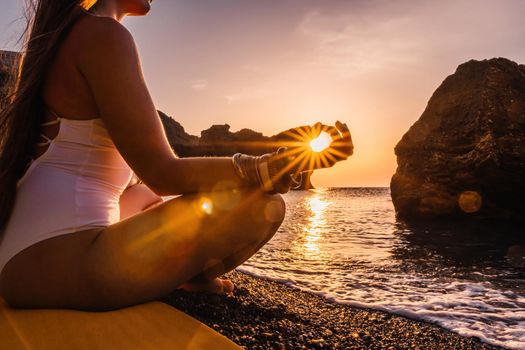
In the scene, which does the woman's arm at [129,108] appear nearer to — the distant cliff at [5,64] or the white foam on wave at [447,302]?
the distant cliff at [5,64]

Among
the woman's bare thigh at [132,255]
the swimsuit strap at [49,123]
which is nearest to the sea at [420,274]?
the woman's bare thigh at [132,255]

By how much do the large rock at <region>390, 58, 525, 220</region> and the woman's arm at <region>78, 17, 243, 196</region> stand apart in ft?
46.4

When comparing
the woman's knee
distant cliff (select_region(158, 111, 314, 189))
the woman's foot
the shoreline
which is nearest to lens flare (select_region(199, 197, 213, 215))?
the woman's knee

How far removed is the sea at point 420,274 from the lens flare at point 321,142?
7.25 feet

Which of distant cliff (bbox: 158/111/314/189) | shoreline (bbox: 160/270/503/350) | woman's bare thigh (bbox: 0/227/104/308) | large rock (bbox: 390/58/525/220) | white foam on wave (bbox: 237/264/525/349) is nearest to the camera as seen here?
woman's bare thigh (bbox: 0/227/104/308)

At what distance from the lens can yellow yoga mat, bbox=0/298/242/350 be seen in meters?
1.52

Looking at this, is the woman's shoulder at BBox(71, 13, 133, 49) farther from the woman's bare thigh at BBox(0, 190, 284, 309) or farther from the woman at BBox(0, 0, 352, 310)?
the woman's bare thigh at BBox(0, 190, 284, 309)

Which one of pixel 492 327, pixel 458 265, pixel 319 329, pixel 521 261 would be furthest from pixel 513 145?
pixel 319 329

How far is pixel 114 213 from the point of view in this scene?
193 cm

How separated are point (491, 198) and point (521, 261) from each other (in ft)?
25.9

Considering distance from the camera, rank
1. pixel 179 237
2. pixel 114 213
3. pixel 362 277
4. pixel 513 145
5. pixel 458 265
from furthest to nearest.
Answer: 1. pixel 513 145
2. pixel 458 265
3. pixel 362 277
4. pixel 114 213
5. pixel 179 237

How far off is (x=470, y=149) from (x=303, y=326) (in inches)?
566

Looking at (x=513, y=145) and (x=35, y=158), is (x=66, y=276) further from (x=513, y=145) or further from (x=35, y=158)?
(x=513, y=145)

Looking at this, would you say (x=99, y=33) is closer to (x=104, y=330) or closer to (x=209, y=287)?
(x=104, y=330)
